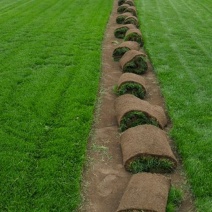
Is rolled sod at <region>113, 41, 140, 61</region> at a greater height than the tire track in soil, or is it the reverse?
the tire track in soil

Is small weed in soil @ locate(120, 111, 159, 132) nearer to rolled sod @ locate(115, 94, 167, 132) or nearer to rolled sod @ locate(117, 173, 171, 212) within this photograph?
rolled sod @ locate(115, 94, 167, 132)

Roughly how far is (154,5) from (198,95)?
48.5ft

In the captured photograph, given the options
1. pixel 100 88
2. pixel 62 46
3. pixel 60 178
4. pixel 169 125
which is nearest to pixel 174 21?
pixel 62 46

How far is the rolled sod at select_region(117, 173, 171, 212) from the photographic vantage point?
5.10m

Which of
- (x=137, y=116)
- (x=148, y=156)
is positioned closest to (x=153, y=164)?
(x=148, y=156)

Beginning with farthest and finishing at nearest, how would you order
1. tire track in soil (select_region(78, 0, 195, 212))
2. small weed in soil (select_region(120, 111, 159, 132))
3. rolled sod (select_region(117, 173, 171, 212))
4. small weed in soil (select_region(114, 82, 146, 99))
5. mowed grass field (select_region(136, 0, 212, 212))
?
small weed in soil (select_region(114, 82, 146, 99)), small weed in soil (select_region(120, 111, 159, 132)), mowed grass field (select_region(136, 0, 212, 212)), tire track in soil (select_region(78, 0, 195, 212)), rolled sod (select_region(117, 173, 171, 212))

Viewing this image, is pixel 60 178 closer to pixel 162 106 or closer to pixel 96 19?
pixel 162 106

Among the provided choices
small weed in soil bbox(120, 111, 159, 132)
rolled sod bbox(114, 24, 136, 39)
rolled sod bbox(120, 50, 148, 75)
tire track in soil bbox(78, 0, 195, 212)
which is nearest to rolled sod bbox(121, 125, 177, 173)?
tire track in soil bbox(78, 0, 195, 212)

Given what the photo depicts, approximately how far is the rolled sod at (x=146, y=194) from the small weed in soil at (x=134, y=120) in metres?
1.91

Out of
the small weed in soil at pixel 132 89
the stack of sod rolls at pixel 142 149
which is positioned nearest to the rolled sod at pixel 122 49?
the stack of sod rolls at pixel 142 149

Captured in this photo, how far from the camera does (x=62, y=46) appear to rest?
43.7ft

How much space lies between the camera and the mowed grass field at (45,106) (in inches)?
231

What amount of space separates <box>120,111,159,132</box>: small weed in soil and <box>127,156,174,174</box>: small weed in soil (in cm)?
135

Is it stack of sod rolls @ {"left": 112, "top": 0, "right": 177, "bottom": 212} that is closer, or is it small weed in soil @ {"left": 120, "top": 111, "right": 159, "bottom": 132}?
stack of sod rolls @ {"left": 112, "top": 0, "right": 177, "bottom": 212}
